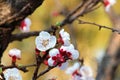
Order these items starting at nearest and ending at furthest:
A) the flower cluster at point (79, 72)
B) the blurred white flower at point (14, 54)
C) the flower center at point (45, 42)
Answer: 1. the flower center at point (45, 42)
2. the blurred white flower at point (14, 54)
3. the flower cluster at point (79, 72)

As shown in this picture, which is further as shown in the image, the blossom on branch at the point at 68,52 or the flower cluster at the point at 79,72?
the flower cluster at the point at 79,72

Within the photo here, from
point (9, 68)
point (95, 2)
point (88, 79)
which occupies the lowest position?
point (9, 68)

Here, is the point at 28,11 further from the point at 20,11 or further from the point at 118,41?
the point at 118,41

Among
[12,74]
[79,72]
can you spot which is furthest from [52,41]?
[79,72]

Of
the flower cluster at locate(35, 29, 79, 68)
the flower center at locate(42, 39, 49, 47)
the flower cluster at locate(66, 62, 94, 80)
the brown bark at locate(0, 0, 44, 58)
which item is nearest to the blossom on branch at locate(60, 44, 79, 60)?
the flower cluster at locate(35, 29, 79, 68)

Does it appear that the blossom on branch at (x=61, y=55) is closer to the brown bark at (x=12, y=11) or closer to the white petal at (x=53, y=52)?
the white petal at (x=53, y=52)

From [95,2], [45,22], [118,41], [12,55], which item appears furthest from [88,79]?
[45,22]

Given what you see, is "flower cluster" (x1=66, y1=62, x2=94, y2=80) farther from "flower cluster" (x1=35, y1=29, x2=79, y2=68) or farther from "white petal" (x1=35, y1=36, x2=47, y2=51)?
"white petal" (x1=35, y1=36, x2=47, y2=51)

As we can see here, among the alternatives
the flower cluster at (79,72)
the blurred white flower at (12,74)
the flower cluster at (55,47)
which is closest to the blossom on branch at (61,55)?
the flower cluster at (55,47)
